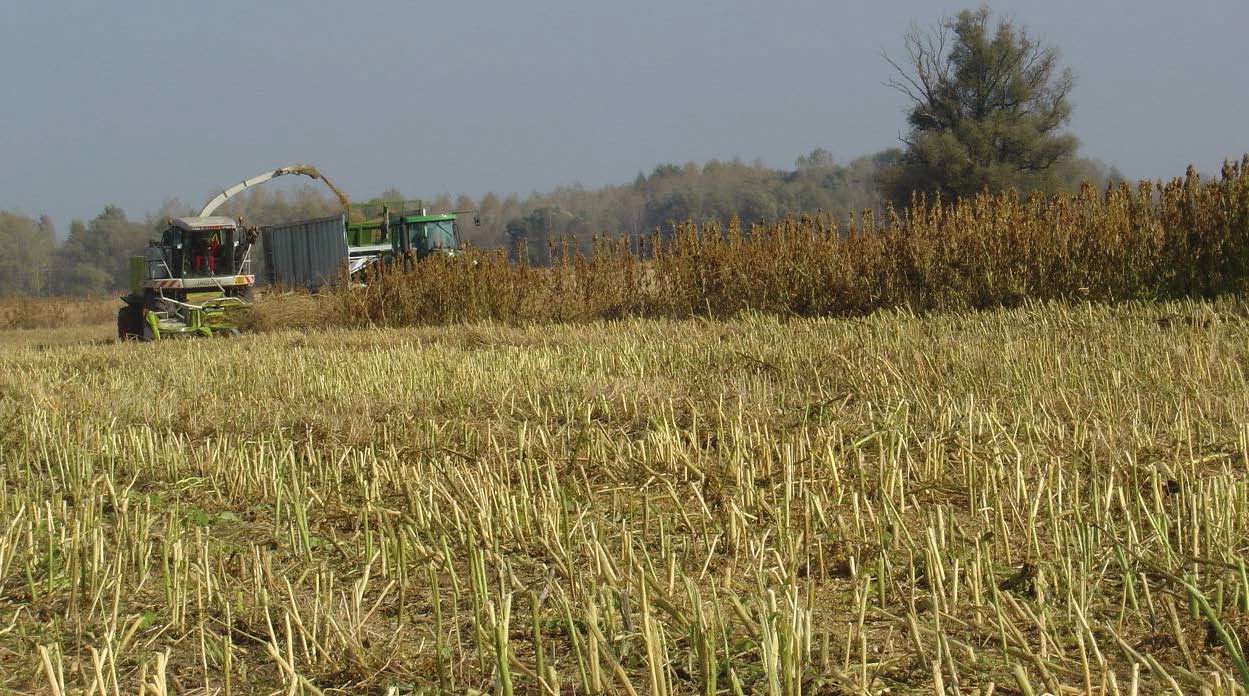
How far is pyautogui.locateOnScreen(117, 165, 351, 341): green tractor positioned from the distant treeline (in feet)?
135

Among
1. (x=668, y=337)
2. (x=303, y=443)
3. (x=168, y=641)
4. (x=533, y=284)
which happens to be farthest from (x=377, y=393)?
(x=533, y=284)

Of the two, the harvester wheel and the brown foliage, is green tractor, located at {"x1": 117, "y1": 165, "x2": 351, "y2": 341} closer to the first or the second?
the harvester wheel

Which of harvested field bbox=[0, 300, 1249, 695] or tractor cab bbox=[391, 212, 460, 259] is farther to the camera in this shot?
tractor cab bbox=[391, 212, 460, 259]

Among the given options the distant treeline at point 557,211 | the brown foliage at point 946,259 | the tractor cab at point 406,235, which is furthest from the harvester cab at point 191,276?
the distant treeline at point 557,211

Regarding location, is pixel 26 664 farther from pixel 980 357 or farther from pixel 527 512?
pixel 980 357

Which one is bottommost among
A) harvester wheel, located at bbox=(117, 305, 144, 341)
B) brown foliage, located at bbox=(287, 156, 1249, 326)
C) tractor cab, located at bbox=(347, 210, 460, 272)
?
harvester wheel, located at bbox=(117, 305, 144, 341)

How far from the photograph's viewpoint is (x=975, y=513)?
3.63 meters

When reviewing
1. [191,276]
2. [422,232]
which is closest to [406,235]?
[422,232]

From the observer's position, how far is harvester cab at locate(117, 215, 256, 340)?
17.8m

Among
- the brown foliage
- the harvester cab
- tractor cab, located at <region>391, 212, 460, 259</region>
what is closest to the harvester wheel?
the harvester cab

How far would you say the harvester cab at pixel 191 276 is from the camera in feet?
58.4

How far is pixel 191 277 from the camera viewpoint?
1866 centimetres

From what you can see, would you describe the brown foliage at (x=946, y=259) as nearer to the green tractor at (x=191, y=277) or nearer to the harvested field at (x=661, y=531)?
the harvested field at (x=661, y=531)

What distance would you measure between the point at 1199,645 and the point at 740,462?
6.06 ft
